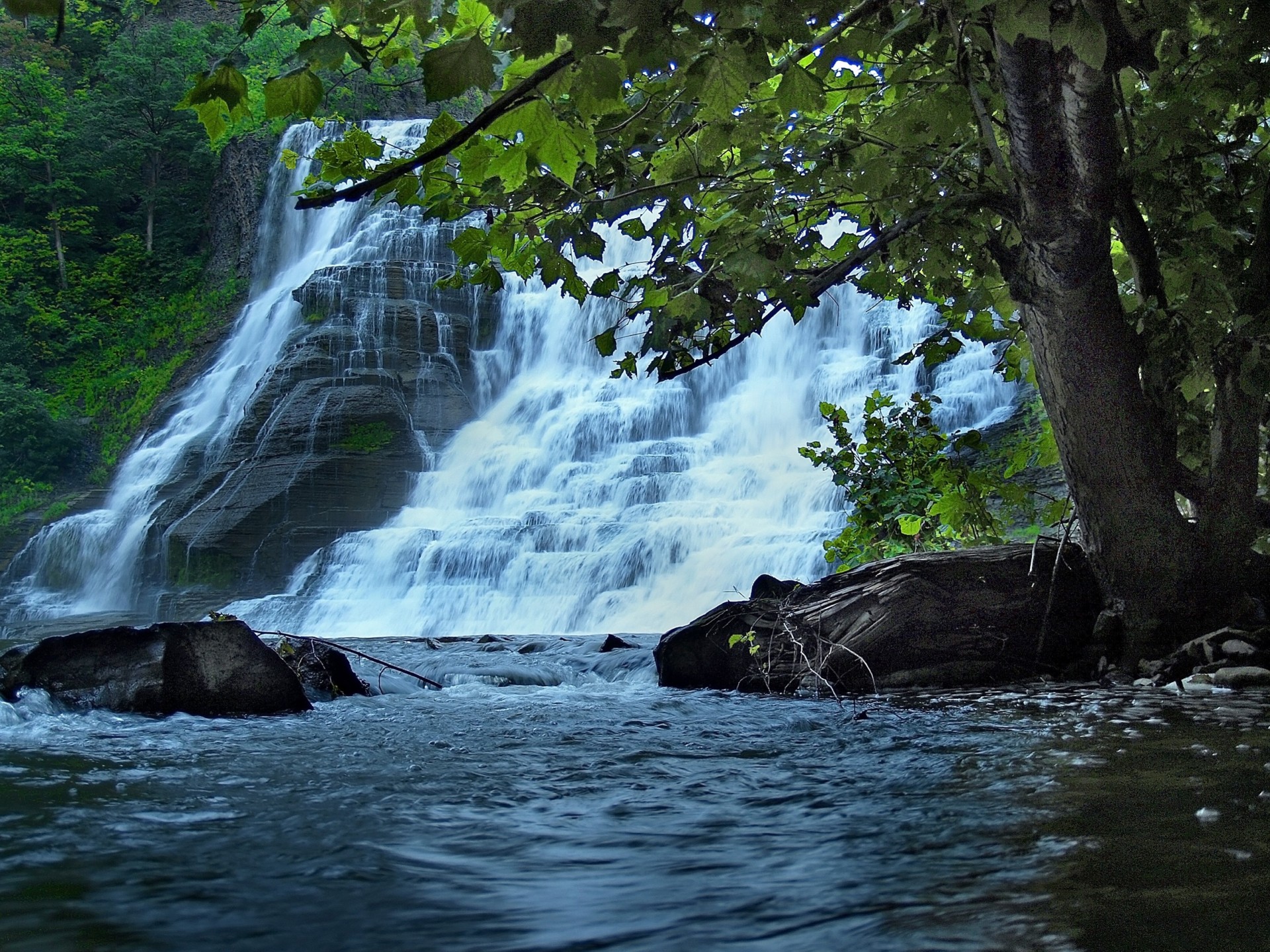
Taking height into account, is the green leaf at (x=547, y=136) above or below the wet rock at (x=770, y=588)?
above

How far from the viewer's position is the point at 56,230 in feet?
96.9

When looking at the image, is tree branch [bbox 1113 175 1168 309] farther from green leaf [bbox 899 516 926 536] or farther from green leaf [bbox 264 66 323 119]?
green leaf [bbox 264 66 323 119]

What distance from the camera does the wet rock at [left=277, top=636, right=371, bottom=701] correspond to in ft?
19.3

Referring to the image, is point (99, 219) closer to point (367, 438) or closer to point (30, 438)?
point (30, 438)

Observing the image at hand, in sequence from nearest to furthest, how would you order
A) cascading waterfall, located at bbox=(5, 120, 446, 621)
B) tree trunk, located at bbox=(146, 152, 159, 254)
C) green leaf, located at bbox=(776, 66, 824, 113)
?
1. green leaf, located at bbox=(776, 66, 824, 113)
2. cascading waterfall, located at bbox=(5, 120, 446, 621)
3. tree trunk, located at bbox=(146, 152, 159, 254)

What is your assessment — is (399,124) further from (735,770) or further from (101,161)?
(735,770)

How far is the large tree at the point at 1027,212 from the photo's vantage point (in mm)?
3404

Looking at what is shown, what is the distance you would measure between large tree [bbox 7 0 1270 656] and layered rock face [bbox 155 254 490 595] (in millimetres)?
15326

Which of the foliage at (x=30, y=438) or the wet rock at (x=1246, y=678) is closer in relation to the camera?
the wet rock at (x=1246, y=678)

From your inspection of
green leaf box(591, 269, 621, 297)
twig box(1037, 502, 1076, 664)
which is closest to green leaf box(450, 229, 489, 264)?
green leaf box(591, 269, 621, 297)

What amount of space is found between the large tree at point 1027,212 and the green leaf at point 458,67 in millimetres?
643

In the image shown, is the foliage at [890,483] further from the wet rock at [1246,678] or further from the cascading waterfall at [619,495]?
the cascading waterfall at [619,495]

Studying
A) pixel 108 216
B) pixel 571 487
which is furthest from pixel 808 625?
pixel 108 216

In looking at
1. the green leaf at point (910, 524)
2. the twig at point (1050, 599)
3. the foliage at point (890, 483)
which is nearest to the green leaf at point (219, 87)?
the twig at point (1050, 599)
